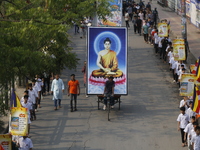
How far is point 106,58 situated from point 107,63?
20 centimetres

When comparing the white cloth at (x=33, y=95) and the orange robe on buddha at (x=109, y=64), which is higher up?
the orange robe on buddha at (x=109, y=64)

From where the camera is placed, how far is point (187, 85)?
1952 cm

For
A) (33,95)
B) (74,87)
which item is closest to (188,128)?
(74,87)

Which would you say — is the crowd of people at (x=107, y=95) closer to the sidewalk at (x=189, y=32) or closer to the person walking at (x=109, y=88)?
the person walking at (x=109, y=88)

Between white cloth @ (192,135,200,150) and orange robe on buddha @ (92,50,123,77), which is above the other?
orange robe on buddha @ (92,50,123,77)

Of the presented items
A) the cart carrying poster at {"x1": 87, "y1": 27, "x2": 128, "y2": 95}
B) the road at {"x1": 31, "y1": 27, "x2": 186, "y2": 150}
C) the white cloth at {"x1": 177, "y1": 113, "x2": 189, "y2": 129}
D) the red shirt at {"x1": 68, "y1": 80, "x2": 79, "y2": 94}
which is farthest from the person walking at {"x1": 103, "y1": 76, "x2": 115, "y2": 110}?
the white cloth at {"x1": 177, "y1": 113, "x2": 189, "y2": 129}

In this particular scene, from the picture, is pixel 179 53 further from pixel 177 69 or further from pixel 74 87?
pixel 74 87

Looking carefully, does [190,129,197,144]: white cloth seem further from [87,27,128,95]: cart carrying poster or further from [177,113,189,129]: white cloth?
[87,27,128,95]: cart carrying poster

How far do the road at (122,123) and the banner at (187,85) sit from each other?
1115mm

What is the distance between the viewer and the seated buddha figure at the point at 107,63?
20.6 metres

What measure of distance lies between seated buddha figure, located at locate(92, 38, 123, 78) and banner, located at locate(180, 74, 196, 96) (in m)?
2.51

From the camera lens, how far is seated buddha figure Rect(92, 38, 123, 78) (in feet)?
67.6

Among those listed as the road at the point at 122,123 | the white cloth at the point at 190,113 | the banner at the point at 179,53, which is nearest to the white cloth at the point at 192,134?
the road at the point at 122,123

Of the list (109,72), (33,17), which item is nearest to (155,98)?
(109,72)
